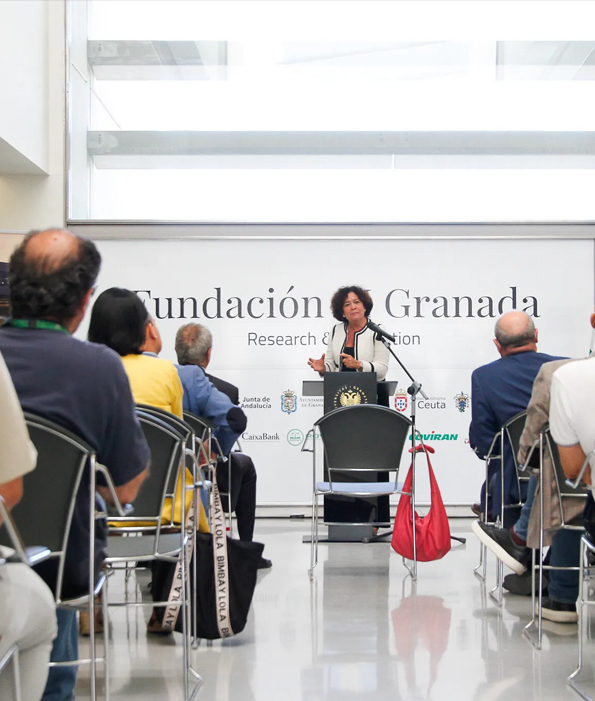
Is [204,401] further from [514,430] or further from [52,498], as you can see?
[52,498]

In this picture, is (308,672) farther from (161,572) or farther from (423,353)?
(423,353)

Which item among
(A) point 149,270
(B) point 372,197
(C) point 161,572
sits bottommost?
(C) point 161,572

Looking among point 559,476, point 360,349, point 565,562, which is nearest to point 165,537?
point 559,476

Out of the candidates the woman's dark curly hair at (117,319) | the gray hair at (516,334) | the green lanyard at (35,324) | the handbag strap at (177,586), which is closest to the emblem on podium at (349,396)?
the gray hair at (516,334)

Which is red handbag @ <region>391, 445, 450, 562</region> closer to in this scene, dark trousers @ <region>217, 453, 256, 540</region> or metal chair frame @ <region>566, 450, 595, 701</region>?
dark trousers @ <region>217, 453, 256, 540</region>

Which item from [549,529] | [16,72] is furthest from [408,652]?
[16,72]

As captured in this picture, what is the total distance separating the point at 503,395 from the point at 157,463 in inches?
82.7

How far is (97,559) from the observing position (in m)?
2.03

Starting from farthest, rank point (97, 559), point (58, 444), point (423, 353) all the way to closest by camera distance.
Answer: point (423, 353)
point (97, 559)
point (58, 444)

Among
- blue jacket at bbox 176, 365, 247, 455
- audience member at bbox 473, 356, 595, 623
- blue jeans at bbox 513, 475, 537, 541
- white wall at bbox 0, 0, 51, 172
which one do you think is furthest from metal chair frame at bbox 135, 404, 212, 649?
white wall at bbox 0, 0, 51, 172

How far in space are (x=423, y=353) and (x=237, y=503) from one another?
2632 mm

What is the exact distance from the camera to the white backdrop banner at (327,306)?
6828 millimetres

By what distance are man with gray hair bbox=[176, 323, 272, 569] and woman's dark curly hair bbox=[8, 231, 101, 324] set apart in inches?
73.4

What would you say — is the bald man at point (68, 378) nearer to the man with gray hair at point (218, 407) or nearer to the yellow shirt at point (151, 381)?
the yellow shirt at point (151, 381)
